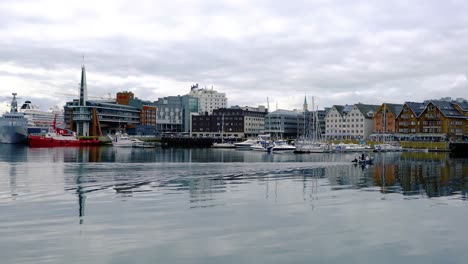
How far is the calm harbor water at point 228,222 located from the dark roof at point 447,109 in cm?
9765

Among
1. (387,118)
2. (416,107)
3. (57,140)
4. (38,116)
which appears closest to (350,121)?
(387,118)

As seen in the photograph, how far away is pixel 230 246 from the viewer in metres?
Result: 16.9

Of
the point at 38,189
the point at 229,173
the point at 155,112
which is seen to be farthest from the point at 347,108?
the point at 38,189

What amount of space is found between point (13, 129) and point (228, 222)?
137 meters

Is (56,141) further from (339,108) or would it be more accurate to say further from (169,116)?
(339,108)

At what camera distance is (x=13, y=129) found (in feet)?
465

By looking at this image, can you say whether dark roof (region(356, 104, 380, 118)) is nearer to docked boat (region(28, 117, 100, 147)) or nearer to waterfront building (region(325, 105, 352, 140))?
waterfront building (region(325, 105, 352, 140))

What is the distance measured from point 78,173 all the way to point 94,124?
12173 centimetres

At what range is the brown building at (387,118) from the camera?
141 metres

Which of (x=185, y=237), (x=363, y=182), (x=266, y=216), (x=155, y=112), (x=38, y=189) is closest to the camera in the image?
(x=185, y=237)

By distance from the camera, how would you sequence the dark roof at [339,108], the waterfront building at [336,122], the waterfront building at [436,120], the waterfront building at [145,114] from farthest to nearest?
the waterfront building at [145,114], the dark roof at [339,108], the waterfront building at [336,122], the waterfront building at [436,120]

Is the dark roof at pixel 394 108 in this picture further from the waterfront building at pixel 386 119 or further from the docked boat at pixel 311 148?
the docked boat at pixel 311 148

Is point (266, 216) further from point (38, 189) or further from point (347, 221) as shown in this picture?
point (38, 189)

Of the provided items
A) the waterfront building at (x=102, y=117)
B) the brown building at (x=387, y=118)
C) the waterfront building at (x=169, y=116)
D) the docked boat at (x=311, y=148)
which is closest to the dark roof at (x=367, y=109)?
the brown building at (x=387, y=118)
